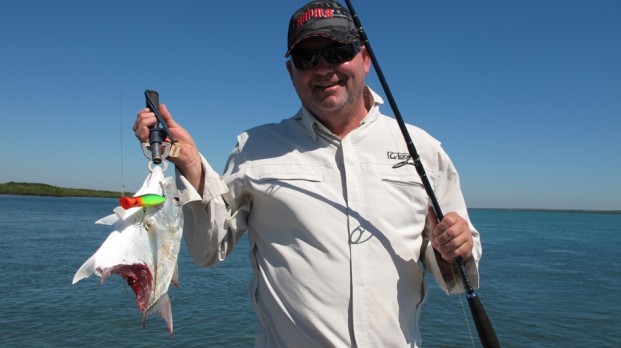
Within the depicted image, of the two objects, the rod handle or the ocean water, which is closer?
the rod handle

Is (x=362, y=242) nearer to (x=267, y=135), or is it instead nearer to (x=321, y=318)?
(x=321, y=318)

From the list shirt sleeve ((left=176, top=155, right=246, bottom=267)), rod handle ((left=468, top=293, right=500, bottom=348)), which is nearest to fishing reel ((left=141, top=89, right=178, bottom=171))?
shirt sleeve ((left=176, top=155, right=246, bottom=267))

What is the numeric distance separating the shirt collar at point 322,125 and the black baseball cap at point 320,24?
0.40 m

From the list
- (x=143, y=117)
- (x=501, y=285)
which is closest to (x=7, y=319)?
(x=143, y=117)

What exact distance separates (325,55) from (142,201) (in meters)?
1.41

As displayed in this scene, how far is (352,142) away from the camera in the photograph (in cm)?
298

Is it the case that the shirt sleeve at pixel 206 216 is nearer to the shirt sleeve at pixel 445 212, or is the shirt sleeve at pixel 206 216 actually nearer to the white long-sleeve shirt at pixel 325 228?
the white long-sleeve shirt at pixel 325 228

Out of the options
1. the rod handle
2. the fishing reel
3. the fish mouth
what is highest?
the fishing reel

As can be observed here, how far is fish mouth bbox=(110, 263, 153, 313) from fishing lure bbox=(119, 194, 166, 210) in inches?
15.0

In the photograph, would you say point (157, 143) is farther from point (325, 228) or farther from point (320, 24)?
point (320, 24)

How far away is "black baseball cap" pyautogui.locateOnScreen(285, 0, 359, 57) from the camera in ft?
9.58

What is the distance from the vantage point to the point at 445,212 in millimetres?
3154

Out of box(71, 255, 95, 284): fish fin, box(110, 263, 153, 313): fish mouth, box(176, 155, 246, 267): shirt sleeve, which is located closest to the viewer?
box(71, 255, 95, 284): fish fin

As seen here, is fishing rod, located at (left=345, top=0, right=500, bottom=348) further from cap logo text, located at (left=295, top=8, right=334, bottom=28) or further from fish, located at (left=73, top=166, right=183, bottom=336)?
fish, located at (left=73, top=166, right=183, bottom=336)
